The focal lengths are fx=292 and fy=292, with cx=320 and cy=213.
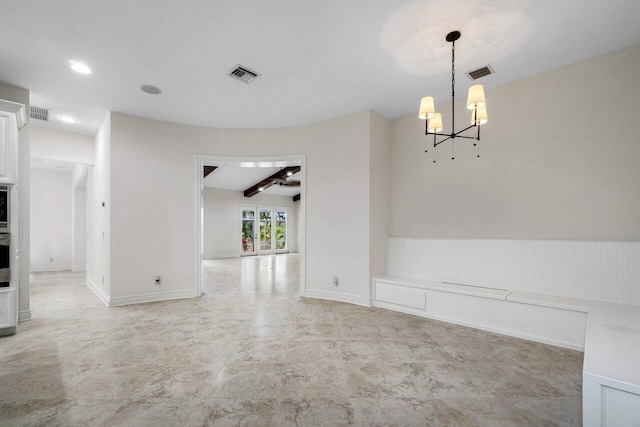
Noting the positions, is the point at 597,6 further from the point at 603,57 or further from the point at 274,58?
the point at 274,58

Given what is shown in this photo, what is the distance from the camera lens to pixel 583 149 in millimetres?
3158

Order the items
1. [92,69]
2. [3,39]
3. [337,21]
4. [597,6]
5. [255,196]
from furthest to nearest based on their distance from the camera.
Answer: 1. [255,196]
2. [92,69]
3. [3,39]
4. [337,21]
5. [597,6]

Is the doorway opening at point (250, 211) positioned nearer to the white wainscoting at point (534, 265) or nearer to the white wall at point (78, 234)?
the white wall at point (78, 234)

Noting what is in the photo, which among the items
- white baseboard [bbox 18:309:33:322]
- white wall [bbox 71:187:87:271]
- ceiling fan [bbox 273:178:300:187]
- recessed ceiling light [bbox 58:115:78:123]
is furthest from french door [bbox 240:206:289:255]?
white baseboard [bbox 18:309:33:322]

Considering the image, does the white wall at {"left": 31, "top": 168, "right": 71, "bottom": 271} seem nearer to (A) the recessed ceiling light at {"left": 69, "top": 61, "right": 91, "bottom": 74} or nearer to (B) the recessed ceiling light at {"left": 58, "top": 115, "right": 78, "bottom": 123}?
(B) the recessed ceiling light at {"left": 58, "top": 115, "right": 78, "bottom": 123}

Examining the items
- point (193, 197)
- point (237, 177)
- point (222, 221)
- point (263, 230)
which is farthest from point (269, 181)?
point (193, 197)

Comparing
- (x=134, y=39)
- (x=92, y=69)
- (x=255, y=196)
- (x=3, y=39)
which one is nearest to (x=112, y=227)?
(x=92, y=69)

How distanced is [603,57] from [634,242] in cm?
192

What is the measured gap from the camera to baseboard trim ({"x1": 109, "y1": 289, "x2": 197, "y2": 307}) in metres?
4.26

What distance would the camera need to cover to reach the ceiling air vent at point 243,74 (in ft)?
10.6

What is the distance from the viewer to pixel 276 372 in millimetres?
2326

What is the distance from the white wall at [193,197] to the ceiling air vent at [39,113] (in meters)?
1.01

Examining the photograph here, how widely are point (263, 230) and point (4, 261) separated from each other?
378 inches

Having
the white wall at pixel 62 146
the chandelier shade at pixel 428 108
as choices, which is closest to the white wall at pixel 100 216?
the white wall at pixel 62 146
